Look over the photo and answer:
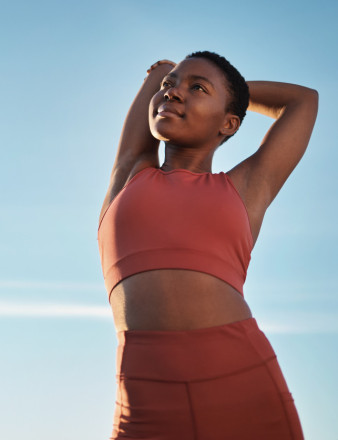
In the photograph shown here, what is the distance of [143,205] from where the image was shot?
2.52 m

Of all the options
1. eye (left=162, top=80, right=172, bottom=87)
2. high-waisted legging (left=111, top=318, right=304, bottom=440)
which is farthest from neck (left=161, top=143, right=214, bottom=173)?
high-waisted legging (left=111, top=318, right=304, bottom=440)

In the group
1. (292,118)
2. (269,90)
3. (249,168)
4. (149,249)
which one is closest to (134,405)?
(149,249)

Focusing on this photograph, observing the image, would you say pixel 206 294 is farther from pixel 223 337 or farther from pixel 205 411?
pixel 205 411

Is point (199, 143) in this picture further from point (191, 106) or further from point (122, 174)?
point (122, 174)

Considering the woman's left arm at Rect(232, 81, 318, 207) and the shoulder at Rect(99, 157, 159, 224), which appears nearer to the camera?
the shoulder at Rect(99, 157, 159, 224)

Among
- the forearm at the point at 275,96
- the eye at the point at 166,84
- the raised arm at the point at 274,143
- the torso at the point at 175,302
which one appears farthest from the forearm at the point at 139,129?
the torso at the point at 175,302

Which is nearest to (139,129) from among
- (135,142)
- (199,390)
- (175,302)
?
(135,142)

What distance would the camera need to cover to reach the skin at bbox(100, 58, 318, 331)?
7.92 feet

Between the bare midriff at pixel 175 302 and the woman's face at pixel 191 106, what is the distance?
2.81ft

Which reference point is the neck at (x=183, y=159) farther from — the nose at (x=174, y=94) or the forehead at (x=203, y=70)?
the forehead at (x=203, y=70)

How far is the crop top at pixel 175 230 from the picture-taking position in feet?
7.89

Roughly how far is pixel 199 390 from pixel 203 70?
5.58 feet

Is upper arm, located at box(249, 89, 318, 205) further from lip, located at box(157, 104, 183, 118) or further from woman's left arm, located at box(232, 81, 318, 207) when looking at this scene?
lip, located at box(157, 104, 183, 118)

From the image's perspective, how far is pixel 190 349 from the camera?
2.24 meters
